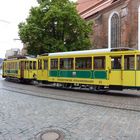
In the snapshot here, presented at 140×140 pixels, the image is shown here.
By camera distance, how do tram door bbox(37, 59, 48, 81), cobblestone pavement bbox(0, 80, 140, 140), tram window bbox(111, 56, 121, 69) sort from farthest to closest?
tram door bbox(37, 59, 48, 81) → tram window bbox(111, 56, 121, 69) → cobblestone pavement bbox(0, 80, 140, 140)

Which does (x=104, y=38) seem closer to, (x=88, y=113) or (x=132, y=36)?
(x=132, y=36)

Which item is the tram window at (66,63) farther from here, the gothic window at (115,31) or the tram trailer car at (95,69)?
the gothic window at (115,31)

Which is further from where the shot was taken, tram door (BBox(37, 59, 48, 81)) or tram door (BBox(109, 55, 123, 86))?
tram door (BBox(37, 59, 48, 81))

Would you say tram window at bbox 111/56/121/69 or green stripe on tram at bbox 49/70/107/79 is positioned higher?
tram window at bbox 111/56/121/69

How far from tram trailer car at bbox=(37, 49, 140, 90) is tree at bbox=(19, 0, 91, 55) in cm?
969

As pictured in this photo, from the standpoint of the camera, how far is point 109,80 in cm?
1739

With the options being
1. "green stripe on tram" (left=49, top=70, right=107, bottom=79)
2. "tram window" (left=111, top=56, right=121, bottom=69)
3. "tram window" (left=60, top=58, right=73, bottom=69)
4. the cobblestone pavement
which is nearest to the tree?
"green stripe on tram" (left=49, top=70, right=107, bottom=79)

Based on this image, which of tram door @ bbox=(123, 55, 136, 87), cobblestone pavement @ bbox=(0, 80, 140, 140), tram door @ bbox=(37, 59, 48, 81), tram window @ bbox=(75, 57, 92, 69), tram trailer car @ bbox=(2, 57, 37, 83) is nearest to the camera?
cobblestone pavement @ bbox=(0, 80, 140, 140)

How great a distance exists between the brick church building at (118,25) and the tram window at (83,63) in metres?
19.7

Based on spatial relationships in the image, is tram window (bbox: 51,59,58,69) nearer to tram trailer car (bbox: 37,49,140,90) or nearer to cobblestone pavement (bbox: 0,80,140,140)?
tram trailer car (bbox: 37,49,140,90)

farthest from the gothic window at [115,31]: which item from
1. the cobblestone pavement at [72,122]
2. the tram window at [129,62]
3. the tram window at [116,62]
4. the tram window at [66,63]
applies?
the cobblestone pavement at [72,122]

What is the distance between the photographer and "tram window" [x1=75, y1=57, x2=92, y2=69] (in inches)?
740

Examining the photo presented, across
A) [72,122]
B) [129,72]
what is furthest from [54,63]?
[72,122]

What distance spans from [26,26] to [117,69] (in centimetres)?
1875
